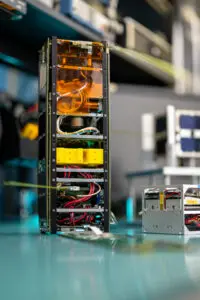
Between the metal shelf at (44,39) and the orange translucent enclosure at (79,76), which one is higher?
the metal shelf at (44,39)

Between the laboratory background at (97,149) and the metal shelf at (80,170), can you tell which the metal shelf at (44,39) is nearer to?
the laboratory background at (97,149)

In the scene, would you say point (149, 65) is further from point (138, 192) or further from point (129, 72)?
point (138, 192)

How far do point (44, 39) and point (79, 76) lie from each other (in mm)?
2138

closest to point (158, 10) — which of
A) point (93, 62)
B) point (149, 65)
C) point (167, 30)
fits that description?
point (167, 30)

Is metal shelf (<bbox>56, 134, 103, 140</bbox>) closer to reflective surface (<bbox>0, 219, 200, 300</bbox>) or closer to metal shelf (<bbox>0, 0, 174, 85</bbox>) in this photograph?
reflective surface (<bbox>0, 219, 200, 300</bbox>)

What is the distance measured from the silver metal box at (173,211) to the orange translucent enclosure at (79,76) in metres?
0.89

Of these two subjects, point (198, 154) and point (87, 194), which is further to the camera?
point (198, 154)

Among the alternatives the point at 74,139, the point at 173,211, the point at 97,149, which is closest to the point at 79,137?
the point at 74,139

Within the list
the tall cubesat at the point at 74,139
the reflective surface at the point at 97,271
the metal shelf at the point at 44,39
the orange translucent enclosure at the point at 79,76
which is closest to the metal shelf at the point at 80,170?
the tall cubesat at the point at 74,139

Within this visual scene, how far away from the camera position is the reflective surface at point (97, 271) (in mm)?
1411

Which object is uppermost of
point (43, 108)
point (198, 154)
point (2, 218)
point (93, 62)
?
point (93, 62)

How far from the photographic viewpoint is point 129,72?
22.6 ft

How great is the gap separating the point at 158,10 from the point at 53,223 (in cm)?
490

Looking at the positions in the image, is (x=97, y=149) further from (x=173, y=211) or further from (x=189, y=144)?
(x=189, y=144)
